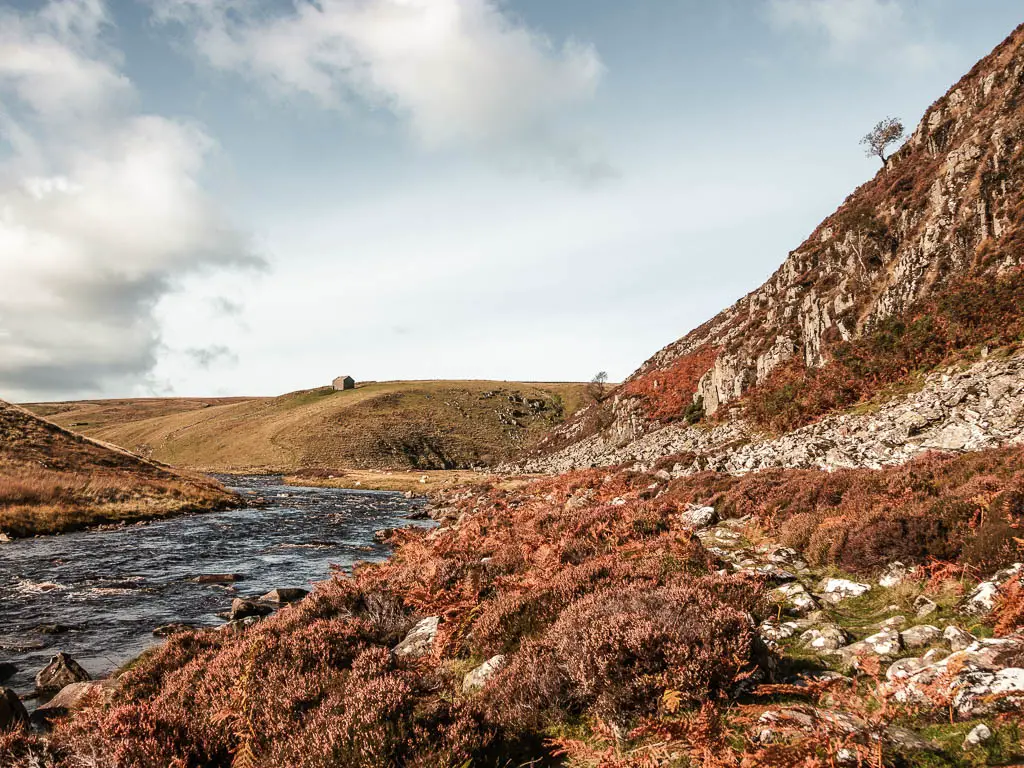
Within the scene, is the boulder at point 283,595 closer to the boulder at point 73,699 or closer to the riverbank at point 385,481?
the boulder at point 73,699

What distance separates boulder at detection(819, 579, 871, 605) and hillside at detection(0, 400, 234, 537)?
35604mm

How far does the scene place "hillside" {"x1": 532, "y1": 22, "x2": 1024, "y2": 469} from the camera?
23.2 meters

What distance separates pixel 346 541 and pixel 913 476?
82.3 feet

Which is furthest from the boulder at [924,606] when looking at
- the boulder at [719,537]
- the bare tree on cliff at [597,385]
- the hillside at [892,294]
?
the bare tree on cliff at [597,385]

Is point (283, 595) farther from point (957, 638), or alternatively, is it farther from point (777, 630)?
point (957, 638)

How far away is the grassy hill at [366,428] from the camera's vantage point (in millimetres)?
106688

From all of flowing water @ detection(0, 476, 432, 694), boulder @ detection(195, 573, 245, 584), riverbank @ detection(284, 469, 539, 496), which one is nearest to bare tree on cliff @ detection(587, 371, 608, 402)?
riverbank @ detection(284, 469, 539, 496)

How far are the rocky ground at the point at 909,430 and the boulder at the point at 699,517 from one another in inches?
201

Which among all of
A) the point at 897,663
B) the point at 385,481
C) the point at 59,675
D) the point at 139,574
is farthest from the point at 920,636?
the point at 385,481

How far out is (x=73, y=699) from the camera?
8727 millimetres

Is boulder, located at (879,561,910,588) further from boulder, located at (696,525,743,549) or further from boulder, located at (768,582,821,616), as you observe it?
boulder, located at (696,525,743,549)

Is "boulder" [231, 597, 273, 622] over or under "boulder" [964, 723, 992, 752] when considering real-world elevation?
under

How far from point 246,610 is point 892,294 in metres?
32.6

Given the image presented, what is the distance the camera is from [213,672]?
7.42 metres
